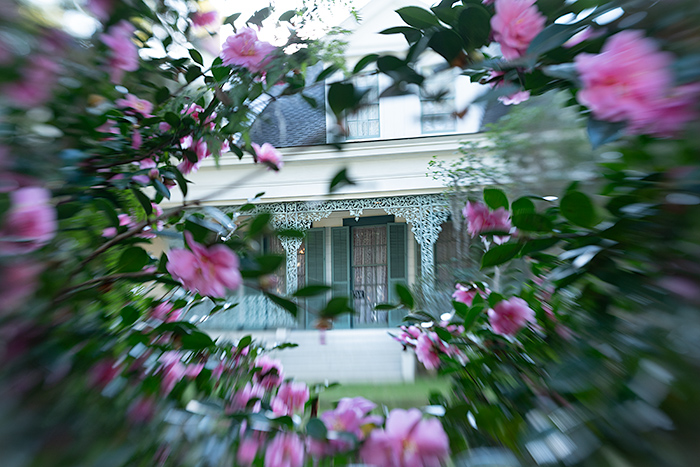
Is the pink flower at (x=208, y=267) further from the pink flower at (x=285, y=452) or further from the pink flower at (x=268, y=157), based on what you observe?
the pink flower at (x=268, y=157)

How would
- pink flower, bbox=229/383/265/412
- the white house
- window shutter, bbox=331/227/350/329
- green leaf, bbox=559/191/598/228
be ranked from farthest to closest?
window shutter, bbox=331/227/350/329 < the white house < pink flower, bbox=229/383/265/412 < green leaf, bbox=559/191/598/228

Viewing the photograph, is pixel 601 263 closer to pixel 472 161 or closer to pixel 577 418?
pixel 577 418

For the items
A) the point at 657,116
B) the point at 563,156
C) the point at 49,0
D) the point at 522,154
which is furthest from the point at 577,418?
the point at 522,154

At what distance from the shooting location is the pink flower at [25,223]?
0.31 metres

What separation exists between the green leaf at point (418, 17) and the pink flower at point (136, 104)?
0.55 meters

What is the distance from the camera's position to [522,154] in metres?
4.45

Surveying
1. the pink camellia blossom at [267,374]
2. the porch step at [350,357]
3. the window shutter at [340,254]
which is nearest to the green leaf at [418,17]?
the pink camellia blossom at [267,374]

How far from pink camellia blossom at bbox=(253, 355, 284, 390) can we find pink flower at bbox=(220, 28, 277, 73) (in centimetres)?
67

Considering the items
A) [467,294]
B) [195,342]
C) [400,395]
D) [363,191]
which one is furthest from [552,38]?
[363,191]

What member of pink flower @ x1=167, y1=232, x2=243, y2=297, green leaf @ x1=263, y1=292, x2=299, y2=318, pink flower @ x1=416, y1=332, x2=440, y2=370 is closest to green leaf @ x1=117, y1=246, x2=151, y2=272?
pink flower @ x1=167, y1=232, x2=243, y2=297

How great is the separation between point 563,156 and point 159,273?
4.14 m

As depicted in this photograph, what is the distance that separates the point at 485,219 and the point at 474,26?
333 mm

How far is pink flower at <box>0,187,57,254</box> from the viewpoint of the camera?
1.00 ft

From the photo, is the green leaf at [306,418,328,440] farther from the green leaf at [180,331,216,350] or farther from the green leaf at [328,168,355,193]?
the green leaf at [328,168,355,193]
